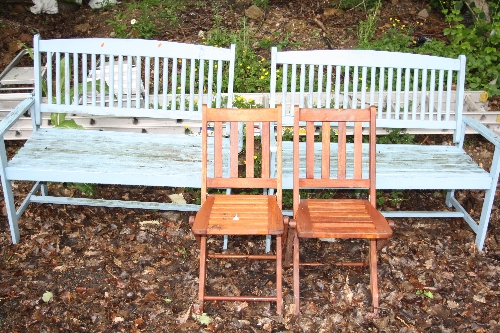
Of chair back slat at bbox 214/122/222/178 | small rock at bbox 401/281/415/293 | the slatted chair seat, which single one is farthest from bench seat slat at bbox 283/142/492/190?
small rock at bbox 401/281/415/293

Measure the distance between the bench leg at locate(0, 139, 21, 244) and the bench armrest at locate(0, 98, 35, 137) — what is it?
0.10 metres

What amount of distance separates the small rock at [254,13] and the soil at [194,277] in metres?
3.29

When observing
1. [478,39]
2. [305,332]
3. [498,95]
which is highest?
[478,39]

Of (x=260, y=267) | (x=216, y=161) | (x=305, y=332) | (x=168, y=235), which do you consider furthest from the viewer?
(x=168, y=235)

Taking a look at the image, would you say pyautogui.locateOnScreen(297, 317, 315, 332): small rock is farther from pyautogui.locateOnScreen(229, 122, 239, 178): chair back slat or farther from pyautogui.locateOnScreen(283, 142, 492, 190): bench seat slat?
pyautogui.locateOnScreen(229, 122, 239, 178): chair back slat

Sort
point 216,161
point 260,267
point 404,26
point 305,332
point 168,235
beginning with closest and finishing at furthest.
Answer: point 305,332 → point 216,161 → point 260,267 → point 168,235 → point 404,26

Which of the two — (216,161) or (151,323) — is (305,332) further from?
(216,161)

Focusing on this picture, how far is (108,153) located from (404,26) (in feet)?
15.0

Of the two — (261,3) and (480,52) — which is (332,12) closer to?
(261,3)

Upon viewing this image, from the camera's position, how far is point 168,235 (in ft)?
15.0

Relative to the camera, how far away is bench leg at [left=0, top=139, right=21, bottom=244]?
4.08 m

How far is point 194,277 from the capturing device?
4.08 m

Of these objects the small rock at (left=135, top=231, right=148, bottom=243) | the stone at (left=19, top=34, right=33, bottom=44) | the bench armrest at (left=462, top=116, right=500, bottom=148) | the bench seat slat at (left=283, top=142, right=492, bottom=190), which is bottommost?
the small rock at (left=135, top=231, right=148, bottom=243)

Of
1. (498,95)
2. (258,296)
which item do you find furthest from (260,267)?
(498,95)
